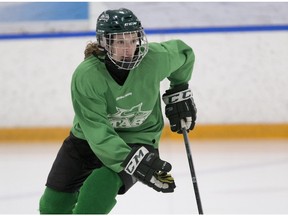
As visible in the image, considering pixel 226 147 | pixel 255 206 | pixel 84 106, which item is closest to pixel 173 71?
pixel 84 106

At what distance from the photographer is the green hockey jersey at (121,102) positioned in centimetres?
239

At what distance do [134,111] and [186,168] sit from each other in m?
1.70

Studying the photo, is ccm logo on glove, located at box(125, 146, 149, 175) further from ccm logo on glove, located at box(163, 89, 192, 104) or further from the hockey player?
ccm logo on glove, located at box(163, 89, 192, 104)

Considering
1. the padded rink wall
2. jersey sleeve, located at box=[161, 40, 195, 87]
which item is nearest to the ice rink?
the padded rink wall

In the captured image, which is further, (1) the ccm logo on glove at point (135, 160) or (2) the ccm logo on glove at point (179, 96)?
(2) the ccm logo on glove at point (179, 96)

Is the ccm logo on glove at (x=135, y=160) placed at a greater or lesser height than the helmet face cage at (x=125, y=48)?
lesser

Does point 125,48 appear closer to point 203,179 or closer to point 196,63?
point 203,179

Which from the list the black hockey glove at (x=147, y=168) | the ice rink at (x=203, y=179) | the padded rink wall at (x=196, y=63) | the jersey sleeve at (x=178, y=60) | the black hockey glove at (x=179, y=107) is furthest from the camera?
the padded rink wall at (x=196, y=63)

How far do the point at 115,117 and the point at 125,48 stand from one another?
309 mm

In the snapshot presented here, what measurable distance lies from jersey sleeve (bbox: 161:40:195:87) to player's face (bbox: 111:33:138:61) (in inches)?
10.1

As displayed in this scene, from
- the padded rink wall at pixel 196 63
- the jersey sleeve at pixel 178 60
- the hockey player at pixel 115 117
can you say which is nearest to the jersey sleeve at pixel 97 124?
the hockey player at pixel 115 117

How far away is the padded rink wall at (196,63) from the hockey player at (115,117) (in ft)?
6.82

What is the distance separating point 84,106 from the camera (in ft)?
7.95

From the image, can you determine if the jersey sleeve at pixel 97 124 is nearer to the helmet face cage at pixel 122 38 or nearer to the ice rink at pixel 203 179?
the helmet face cage at pixel 122 38
